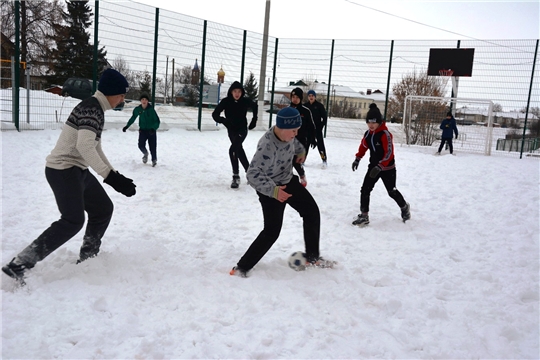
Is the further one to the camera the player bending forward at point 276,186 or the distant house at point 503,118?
the distant house at point 503,118

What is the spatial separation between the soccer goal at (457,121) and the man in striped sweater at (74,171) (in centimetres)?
1365

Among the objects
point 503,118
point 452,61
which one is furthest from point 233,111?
point 503,118

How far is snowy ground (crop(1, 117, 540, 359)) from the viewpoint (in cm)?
304

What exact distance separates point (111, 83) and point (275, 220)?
6.14 feet

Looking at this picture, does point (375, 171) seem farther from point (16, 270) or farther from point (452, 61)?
point (452, 61)

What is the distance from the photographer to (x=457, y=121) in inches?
608

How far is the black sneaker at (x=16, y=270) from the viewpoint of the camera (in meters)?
3.50

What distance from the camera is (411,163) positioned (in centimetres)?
1154

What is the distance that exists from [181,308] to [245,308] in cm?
50

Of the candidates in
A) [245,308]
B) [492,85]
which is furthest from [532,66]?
[245,308]

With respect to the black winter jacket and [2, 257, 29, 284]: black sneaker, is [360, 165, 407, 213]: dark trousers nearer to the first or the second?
the black winter jacket

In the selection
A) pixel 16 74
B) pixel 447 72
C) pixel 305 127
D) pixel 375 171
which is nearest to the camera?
pixel 375 171

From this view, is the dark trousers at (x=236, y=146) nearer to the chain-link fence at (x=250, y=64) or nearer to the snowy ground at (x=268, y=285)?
the snowy ground at (x=268, y=285)

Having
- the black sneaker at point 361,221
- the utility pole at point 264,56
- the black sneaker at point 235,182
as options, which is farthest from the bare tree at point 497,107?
the black sneaker at point 361,221
